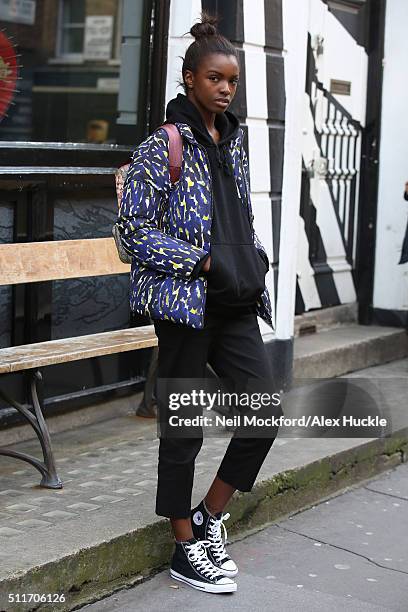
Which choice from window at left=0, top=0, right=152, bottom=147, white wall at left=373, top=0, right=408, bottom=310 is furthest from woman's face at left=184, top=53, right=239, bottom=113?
white wall at left=373, top=0, right=408, bottom=310

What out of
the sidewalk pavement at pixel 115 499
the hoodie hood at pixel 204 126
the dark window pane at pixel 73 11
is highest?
the dark window pane at pixel 73 11

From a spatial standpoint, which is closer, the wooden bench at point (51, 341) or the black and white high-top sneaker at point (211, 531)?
the black and white high-top sneaker at point (211, 531)

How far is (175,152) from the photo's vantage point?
12.4 feet

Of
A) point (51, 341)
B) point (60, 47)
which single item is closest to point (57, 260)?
point (51, 341)

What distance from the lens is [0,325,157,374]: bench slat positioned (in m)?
4.61

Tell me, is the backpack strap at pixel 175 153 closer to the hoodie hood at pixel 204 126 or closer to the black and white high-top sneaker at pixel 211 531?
the hoodie hood at pixel 204 126

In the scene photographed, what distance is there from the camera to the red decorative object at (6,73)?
5656mm

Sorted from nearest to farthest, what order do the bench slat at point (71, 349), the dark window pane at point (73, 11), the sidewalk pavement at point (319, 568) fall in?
the sidewalk pavement at point (319, 568) → the bench slat at point (71, 349) → the dark window pane at point (73, 11)

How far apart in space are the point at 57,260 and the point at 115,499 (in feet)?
3.94

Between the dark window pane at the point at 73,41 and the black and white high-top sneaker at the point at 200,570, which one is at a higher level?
the dark window pane at the point at 73,41

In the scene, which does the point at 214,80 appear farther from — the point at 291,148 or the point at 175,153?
the point at 291,148

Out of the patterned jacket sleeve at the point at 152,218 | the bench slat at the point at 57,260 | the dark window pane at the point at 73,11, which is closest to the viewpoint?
the patterned jacket sleeve at the point at 152,218

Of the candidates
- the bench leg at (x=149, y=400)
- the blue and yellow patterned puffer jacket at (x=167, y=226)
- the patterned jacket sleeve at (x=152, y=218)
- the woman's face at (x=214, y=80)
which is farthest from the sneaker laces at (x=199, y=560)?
the bench leg at (x=149, y=400)

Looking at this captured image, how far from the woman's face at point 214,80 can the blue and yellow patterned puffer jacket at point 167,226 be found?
12 centimetres
